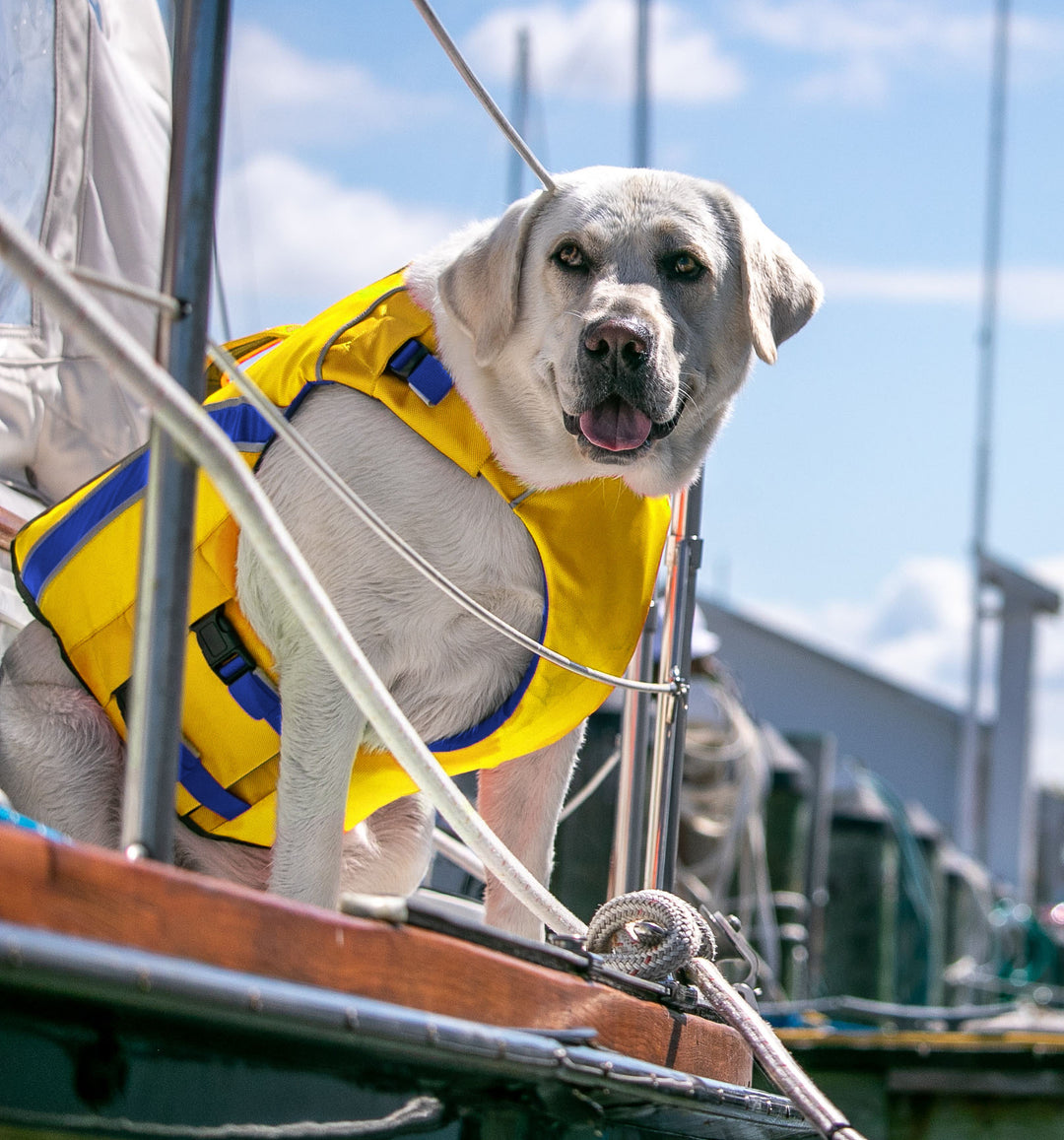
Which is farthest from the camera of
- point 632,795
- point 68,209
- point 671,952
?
point 68,209

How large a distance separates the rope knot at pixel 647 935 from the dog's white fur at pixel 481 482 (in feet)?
1.82

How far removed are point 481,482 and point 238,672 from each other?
23.5 inches

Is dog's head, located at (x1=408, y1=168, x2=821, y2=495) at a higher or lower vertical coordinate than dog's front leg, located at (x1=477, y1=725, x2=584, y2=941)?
higher

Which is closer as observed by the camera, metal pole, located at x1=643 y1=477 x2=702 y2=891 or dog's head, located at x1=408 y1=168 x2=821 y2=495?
dog's head, located at x1=408 y1=168 x2=821 y2=495

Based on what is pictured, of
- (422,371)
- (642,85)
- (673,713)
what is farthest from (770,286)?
(642,85)

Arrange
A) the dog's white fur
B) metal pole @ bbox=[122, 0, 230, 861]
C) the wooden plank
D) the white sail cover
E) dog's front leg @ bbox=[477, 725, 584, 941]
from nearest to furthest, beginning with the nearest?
the wooden plank → metal pole @ bbox=[122, 0, 230, 861] → the dog's white fur → dog's front leg @ bbox=[477, 725, 584, 941] → the white sail cover

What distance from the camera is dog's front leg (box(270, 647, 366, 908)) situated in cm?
266

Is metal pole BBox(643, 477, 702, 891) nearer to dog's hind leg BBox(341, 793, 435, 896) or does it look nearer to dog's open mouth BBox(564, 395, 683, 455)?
dog's open mouth BBox(564, 395, 683, 455)

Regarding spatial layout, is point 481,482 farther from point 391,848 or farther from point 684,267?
point 391,848

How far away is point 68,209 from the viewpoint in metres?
4.02

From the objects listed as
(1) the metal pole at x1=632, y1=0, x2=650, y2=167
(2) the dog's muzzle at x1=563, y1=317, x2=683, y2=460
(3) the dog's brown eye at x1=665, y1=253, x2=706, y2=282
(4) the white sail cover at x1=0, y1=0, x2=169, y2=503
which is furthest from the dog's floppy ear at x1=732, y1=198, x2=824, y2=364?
(1) the metal pole at x1=632, y1=0, x2=650, y2=167

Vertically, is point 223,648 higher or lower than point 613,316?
lower

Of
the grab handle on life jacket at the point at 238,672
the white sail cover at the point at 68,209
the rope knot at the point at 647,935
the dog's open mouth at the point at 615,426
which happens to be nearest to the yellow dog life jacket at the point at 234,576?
the grab handle on life jacket at the point at 238,672

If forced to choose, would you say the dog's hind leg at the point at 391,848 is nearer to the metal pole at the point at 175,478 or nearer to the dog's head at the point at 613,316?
the dog's head at the point at 613,316
